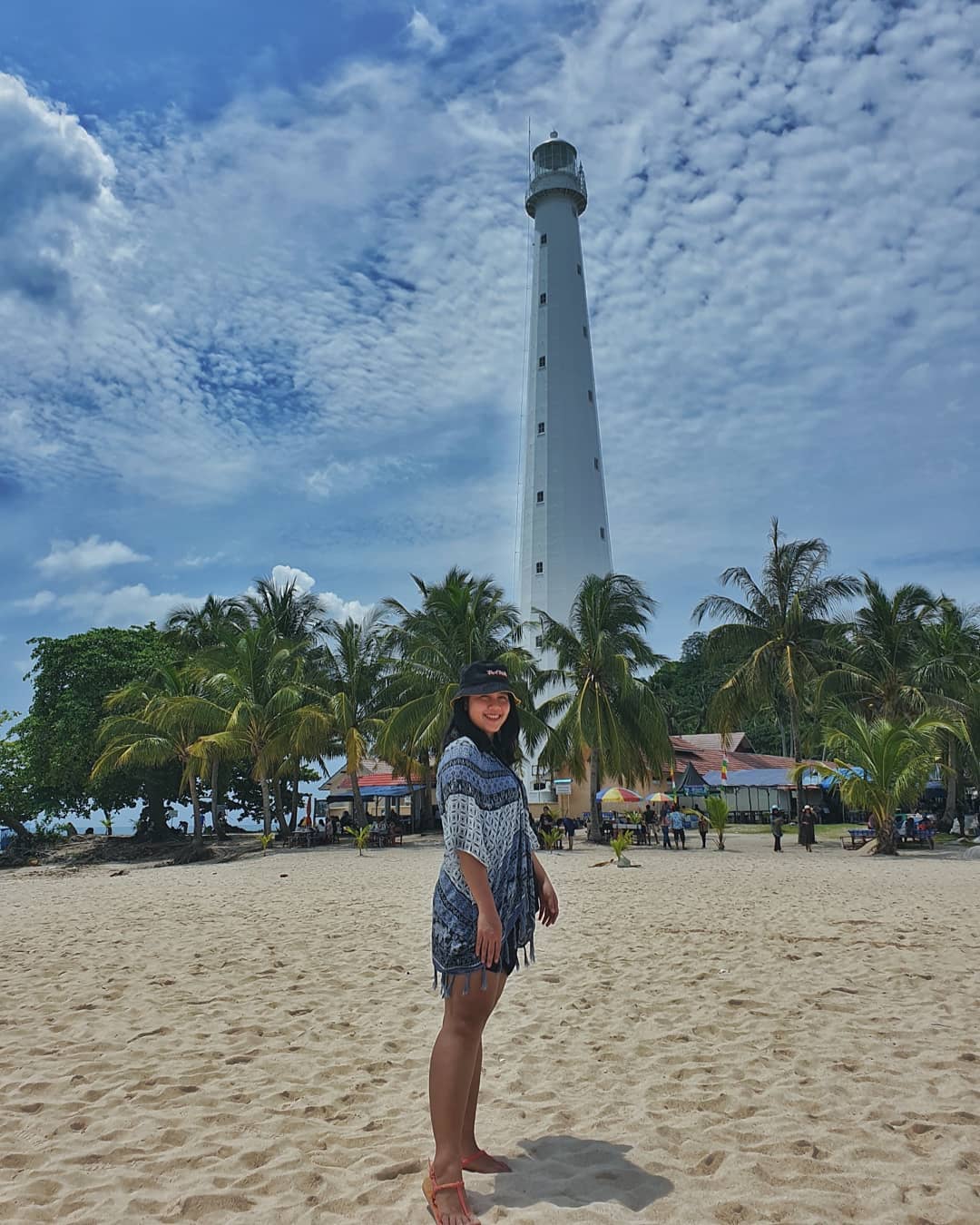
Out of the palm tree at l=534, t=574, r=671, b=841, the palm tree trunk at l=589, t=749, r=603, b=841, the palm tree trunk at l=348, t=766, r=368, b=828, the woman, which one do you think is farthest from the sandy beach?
the palm tree trunk at l=348, t=766, r=368, b=828

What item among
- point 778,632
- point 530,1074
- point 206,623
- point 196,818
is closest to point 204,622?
point 206,623

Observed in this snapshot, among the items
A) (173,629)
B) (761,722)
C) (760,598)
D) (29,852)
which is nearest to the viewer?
(760,598)

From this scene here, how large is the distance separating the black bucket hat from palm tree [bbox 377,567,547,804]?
20.2 m

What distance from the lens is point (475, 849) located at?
9.78 ft

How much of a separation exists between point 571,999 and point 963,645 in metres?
26.7

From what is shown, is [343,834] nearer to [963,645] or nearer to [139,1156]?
[963,645]

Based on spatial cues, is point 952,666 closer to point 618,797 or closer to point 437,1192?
point 618,797

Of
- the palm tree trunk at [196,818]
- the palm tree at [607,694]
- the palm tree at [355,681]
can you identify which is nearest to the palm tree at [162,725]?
the palm tree trunk at [196,818]

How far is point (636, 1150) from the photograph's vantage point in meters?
3.44

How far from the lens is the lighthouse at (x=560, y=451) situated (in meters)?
34.1

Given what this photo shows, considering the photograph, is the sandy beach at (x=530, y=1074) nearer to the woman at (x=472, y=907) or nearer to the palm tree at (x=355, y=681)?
the woman at (x=472, y=907)

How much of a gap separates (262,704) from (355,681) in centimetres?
301

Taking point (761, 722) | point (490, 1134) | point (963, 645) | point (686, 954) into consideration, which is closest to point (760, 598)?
point (963, 645)

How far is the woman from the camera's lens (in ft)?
9.71
